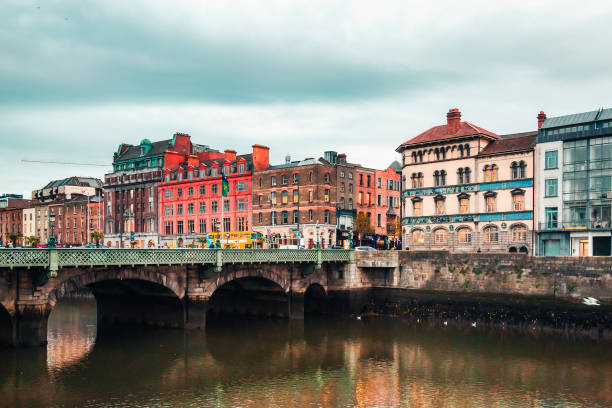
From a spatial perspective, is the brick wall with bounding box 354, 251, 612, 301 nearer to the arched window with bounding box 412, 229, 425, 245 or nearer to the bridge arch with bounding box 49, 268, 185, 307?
the arched window with bounding box 412, 229, 425, 245

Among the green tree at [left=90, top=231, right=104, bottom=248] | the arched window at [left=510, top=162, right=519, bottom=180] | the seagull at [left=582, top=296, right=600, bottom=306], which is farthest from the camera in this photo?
the green tree at [left=90, top=231, right=104, bottom=248]

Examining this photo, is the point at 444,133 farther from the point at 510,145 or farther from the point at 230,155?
the point at 230,155

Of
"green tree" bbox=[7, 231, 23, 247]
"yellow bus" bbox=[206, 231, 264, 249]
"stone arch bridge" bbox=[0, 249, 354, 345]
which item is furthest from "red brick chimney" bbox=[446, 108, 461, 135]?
"green tree" bbox=[7, 231, 23, 247]

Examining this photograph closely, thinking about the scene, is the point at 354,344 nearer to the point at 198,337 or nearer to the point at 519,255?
the point at 198,337

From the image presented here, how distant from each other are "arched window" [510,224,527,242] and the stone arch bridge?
18225 mm

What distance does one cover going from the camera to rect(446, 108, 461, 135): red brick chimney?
72.2m

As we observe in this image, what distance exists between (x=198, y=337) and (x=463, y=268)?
81.5 ft

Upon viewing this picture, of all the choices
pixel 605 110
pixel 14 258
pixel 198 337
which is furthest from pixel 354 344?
pixel 605 110

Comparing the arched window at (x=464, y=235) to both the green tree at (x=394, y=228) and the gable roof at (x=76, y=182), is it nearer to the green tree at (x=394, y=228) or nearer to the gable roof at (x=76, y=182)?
→ the green tree at (x=394, y=228)

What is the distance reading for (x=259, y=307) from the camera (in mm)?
60812

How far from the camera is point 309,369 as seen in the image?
129 ft

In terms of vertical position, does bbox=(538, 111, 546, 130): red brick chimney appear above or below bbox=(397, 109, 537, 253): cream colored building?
above

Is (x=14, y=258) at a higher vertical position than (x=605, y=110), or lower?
lower

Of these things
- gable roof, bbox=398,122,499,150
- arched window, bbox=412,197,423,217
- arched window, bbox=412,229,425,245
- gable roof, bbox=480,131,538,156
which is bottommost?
arched window, bbox=412,229,425,245
